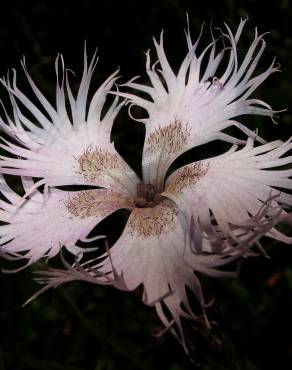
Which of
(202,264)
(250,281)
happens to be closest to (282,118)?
(250,281)

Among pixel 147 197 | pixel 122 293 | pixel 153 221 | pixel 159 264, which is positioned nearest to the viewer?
pixel 159 264

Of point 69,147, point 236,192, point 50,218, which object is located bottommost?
point 236,192

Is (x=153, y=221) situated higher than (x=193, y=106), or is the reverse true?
(x=193, y=106)

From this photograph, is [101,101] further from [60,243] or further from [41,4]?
[41,4]

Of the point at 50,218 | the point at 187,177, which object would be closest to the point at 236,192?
the point at 187,177

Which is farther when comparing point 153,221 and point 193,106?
point 193,106

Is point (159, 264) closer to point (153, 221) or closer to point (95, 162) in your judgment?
point (153, 221)

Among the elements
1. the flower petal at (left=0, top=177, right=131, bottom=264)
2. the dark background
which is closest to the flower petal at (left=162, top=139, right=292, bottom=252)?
the flower petal at (left=0, top=177, right=131, bottom=264)
